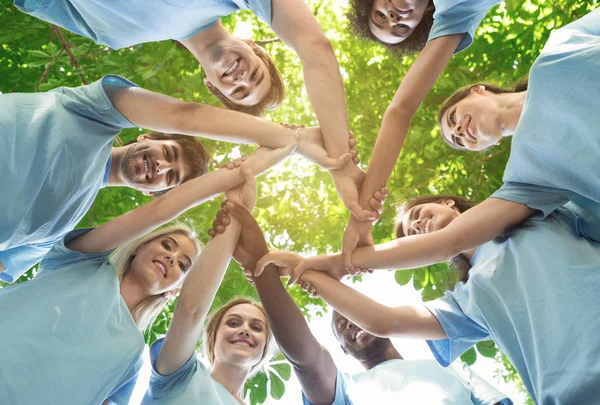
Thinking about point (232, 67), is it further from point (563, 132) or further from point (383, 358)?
point (383, 358)

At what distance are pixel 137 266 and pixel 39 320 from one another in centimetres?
74

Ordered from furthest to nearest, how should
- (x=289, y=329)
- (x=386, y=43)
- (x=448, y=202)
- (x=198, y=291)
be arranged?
(x=386, y=43) < (x=448, y=202) < (x=198, y=291) < (x=289, y=329)

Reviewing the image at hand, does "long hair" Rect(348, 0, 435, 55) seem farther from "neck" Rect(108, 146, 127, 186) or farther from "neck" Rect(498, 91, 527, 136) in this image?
"neck" Rect(108, 146, 127, 186)

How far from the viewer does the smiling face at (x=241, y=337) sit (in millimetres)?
3445

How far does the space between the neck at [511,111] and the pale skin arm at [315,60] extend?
820 millimetres

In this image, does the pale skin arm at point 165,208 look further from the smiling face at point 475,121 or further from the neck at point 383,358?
the neck at point 383,358

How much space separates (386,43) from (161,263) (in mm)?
1776

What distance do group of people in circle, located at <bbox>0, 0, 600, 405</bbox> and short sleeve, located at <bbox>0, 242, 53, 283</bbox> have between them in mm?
13

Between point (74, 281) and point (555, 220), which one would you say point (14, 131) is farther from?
point (555, 220)

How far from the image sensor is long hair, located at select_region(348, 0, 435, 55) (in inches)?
134

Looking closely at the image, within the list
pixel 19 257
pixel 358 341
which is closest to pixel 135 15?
pixel 19 257

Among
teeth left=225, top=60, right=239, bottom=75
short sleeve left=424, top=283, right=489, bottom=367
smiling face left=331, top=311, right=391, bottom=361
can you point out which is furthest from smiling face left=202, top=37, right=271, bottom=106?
smiling face left=331, top=311, right=391, bottom=361

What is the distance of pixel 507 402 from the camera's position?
3117 millimetres

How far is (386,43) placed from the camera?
341 cm
